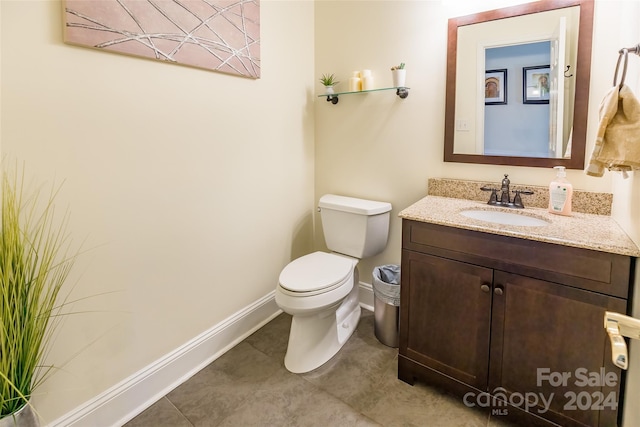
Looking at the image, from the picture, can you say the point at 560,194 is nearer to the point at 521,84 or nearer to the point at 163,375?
the point at 521,84

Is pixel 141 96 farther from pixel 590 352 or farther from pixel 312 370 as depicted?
pixel 590 352

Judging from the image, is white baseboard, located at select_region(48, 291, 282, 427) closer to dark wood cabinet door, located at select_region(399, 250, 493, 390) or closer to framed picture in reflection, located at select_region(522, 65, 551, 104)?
dark wood cabinet door, located at select_region(399, 250, 493, 390)

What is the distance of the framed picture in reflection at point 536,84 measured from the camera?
1.65 meters

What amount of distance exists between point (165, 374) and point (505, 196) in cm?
188

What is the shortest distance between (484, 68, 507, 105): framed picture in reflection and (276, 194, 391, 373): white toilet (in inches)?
31.6

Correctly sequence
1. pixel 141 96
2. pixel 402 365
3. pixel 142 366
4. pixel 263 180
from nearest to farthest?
pixel 141 96 < pixel 142 366 < pixel 402 365 < pixel 263 180

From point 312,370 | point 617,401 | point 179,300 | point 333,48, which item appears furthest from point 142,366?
point 333,48

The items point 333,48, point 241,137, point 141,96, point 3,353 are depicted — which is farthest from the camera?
point 333,48

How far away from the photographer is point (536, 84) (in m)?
1.68

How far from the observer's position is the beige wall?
1203mm

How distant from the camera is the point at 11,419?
1.02m

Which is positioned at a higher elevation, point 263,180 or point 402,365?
point 263,180

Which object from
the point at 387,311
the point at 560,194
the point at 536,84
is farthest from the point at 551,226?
the point at 387,311

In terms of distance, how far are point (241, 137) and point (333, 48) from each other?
932 mm
